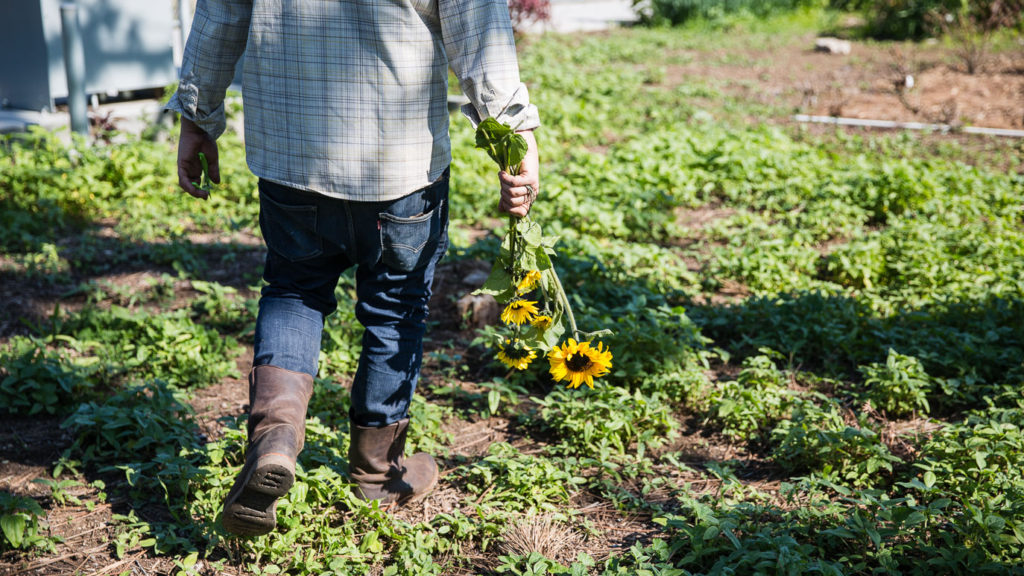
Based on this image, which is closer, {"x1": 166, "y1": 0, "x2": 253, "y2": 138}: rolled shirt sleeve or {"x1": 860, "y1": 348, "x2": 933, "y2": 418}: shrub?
{"x1": 166, "y1": 0, "x2": 253, "y2": 138}: rolled shirt sleeve

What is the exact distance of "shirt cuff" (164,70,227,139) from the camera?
2.29 metres

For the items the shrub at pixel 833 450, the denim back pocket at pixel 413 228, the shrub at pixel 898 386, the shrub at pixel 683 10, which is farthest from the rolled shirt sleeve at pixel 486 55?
the shrub at pixel 683 10

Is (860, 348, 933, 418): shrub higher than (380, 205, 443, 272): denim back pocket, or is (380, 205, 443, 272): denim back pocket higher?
(380, 205, 443, 272): denim back pocket

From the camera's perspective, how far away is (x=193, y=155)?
241 centimetres

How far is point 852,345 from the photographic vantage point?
3.72 metres

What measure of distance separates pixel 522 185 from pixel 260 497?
0.98 metres

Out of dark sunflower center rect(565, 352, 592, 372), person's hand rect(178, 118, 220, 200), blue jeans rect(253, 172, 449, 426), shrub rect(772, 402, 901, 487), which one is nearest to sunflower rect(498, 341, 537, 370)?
dark sunflower center rect(565, 352, 592, 372)

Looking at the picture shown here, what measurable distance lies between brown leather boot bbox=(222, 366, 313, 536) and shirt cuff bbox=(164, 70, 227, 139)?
2.28 ft

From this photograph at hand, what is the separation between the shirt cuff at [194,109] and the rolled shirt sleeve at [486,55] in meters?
0.70

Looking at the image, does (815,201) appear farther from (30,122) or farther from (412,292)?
(30,122)

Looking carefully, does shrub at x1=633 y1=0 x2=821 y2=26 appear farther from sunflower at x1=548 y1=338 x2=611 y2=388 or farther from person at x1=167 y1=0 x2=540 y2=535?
sunflower at x1=548 y1=338 x2=611 y2=388

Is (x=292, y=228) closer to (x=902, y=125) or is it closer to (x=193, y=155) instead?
(x=193, y=155)

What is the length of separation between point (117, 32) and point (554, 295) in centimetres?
625

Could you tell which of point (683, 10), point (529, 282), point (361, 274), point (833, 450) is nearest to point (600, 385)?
point (833, 450)
